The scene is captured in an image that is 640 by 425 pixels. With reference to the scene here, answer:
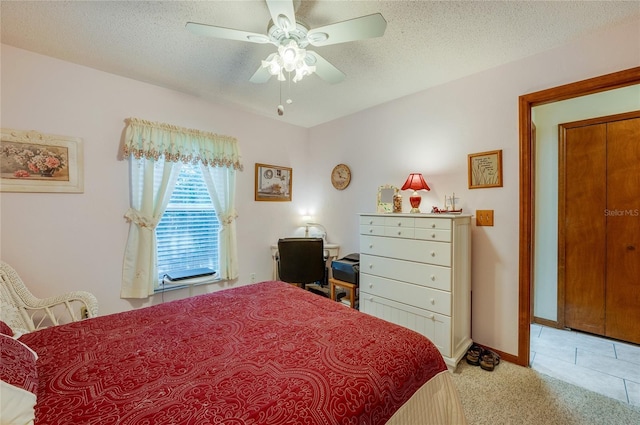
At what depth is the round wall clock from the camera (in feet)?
11.7

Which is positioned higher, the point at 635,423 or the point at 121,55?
the point at 121,55

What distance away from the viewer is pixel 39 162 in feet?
7.13

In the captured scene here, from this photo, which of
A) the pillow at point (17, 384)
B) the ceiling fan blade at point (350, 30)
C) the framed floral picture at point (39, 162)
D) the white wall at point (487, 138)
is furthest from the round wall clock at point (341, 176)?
the pillow at point (17, 384)

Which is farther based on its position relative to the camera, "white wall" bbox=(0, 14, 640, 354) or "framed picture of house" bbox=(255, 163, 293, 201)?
"framed picture of house" bbox=(255, 163, 293, 201)

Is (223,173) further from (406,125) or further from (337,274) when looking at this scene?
(406,125)

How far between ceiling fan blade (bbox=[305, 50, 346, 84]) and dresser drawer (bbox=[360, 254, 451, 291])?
1646mm

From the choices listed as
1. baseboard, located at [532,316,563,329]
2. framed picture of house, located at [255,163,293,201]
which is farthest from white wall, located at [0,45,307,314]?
baseboard, located at [532,316,563,329]

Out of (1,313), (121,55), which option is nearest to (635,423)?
(1,313)

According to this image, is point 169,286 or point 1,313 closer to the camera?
point 1,313

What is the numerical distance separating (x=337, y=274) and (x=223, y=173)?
6.03ft

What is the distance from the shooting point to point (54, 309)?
226cm

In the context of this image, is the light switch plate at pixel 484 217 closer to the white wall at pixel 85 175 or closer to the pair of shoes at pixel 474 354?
the pair of shoes at pixel 474 354

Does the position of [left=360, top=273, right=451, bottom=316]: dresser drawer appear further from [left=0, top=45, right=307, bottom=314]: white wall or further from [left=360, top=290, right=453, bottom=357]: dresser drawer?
[left=0, top=45, right=307, bottom=314]: white wall

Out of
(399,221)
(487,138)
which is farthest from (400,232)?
(487,138)
